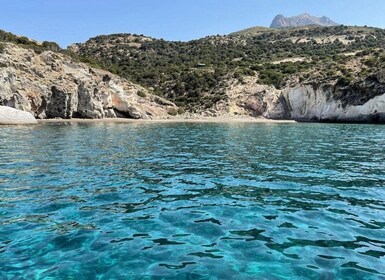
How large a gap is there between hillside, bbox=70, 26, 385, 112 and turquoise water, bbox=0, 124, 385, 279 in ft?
199

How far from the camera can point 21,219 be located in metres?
8.53

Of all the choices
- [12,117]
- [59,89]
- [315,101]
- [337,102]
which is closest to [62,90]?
[59,89]

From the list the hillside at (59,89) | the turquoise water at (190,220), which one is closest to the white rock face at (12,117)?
the hillside at (59,89)

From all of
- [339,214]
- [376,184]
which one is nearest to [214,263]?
[339,214]

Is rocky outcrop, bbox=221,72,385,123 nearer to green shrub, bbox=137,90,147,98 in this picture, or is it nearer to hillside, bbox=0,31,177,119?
green shrub, bbox=137,90,147,98

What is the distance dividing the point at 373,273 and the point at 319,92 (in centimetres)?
6841

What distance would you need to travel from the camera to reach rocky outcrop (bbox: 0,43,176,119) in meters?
48.5

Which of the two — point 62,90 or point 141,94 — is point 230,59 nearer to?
point 141,94

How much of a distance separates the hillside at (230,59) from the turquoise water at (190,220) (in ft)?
199

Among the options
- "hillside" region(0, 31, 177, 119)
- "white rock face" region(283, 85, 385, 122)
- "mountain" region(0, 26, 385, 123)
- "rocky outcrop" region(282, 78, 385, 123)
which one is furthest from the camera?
"rocky outcrop" region(282, 78, 385, 123)

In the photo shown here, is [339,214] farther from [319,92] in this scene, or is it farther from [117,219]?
[319,92]

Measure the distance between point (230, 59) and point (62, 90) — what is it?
230 feet

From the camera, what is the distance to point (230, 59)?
112938mm

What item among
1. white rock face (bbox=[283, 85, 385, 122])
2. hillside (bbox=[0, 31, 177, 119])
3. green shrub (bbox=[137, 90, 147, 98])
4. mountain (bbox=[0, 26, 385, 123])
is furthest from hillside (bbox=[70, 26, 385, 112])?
hillside (bbox=[0, 31, 177, 119])
